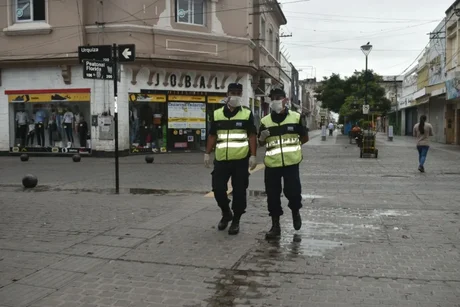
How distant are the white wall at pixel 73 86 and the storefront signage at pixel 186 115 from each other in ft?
7.07

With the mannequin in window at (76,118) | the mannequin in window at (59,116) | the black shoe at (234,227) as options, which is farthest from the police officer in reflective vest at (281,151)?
the mannequin in window at (59,116)

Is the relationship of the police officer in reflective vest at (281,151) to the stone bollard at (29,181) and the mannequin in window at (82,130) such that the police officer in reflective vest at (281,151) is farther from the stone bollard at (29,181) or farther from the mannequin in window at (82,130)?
the mannequin in window at (82,130)

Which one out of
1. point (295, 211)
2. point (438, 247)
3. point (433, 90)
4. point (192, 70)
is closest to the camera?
point (438, 247)

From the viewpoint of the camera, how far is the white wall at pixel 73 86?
1986 cm

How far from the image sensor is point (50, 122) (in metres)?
21.2

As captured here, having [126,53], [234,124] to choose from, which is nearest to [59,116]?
[126,53]

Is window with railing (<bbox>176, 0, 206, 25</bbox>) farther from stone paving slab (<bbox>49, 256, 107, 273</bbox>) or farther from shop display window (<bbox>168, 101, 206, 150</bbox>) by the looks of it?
stone paving slab (<bbox>49, 256, 107, 273</bbox>)

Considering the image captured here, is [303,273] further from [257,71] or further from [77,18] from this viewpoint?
[257,71]

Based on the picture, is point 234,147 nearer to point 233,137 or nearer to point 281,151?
point 233,137

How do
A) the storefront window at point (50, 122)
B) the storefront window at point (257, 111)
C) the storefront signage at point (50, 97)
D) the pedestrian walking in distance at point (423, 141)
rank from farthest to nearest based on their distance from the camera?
the storefront window at point (257, 111) → the storefront window at point (50, 122) → the storefront signage at point (50, 97) → the pedestrian walking in distance at point (423, 141)

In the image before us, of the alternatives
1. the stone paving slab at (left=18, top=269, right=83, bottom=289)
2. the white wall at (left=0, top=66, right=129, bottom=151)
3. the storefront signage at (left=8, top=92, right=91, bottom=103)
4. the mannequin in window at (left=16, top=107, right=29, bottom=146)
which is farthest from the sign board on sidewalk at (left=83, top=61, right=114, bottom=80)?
the mannequin in window at (left=16, top=107, right=29, bottom=146)

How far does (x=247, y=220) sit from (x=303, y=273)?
255cm

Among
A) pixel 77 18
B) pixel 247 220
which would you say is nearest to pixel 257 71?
pixel 77 18

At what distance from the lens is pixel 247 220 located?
7.20 metres
